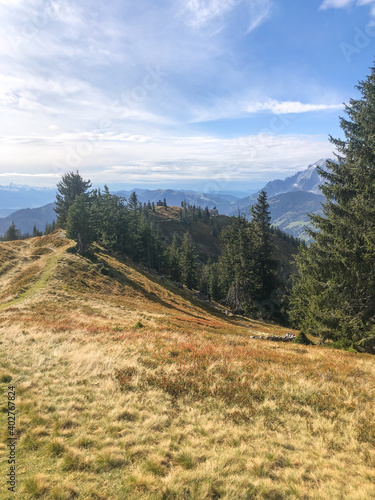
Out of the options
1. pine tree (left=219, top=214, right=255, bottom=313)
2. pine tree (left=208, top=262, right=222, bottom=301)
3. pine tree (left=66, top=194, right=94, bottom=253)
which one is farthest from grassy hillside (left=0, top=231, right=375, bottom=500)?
pine tree (left=208, top=262, right=222, bottom=301)

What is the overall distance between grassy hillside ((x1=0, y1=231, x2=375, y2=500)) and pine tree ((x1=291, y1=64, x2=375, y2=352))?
18.5 ft

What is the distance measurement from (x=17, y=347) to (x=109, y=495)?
1138cm

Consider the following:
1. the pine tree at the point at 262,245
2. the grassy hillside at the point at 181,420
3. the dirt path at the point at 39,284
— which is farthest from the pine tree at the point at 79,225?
the grassy hillside at the point at 181,420

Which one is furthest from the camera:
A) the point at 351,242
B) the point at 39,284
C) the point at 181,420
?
the point at 39,284

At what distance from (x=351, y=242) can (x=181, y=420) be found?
60.0ft

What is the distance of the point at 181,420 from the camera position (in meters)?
7.93

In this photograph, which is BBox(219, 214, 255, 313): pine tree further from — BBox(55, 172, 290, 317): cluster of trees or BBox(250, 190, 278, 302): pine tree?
BBox(250, 190, 278, 302): pine tree

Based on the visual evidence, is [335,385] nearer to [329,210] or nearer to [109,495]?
[109,495]

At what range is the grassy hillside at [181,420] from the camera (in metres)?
5.32

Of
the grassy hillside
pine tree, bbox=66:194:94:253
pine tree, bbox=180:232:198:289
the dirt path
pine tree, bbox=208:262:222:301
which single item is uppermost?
pine tree, bbox=66:194:94:253

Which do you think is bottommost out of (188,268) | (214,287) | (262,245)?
(214,287)

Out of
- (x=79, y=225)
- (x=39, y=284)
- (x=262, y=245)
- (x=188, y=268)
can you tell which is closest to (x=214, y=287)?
(x=188, y=268)

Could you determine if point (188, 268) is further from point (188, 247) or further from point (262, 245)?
point (262, 245)

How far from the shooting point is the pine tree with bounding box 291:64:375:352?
56.3 feet
